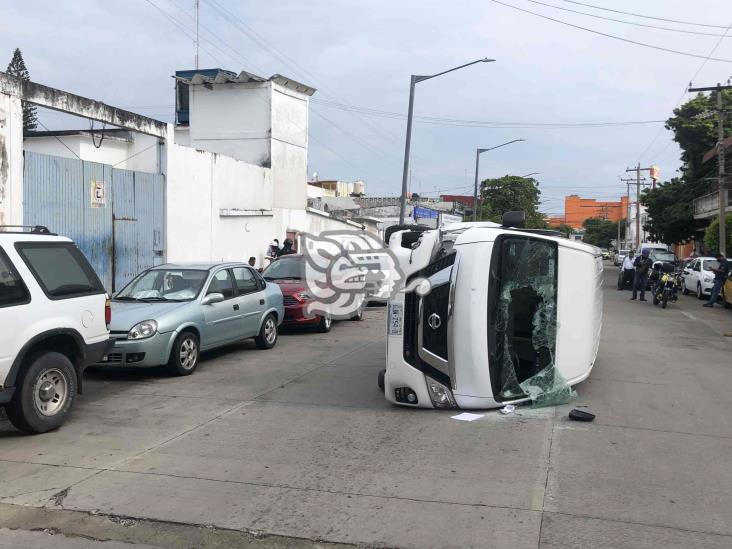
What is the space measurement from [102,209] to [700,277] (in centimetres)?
1927

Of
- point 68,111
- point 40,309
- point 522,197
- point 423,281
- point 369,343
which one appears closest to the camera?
point 40,309

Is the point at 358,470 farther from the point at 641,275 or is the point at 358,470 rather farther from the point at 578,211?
the point at 578,211

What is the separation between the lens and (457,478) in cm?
522

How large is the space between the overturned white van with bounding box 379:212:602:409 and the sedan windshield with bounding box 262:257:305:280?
684 cm

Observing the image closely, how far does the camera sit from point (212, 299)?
32.7 feet

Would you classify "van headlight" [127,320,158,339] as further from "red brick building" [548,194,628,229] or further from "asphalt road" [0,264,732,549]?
"red brick building" [548,194,628,229]

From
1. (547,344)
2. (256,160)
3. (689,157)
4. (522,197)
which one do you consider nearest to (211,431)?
(547,344)

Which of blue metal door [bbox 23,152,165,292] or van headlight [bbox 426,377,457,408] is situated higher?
blue metal door [bbox 23,152,165,292]

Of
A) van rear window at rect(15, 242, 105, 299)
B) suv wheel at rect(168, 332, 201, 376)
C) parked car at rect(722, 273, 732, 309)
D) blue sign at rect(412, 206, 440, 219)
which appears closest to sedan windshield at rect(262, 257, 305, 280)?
suv wheel at rect(168, 332, 201, 376)

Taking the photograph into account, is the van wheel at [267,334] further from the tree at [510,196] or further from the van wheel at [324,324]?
the tree at [510,196]

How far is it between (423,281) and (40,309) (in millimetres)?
3703

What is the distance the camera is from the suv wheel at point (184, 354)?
912cm

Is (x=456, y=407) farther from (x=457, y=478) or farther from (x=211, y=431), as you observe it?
(x=211, y=431)

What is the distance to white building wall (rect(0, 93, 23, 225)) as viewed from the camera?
12586 millimetres
